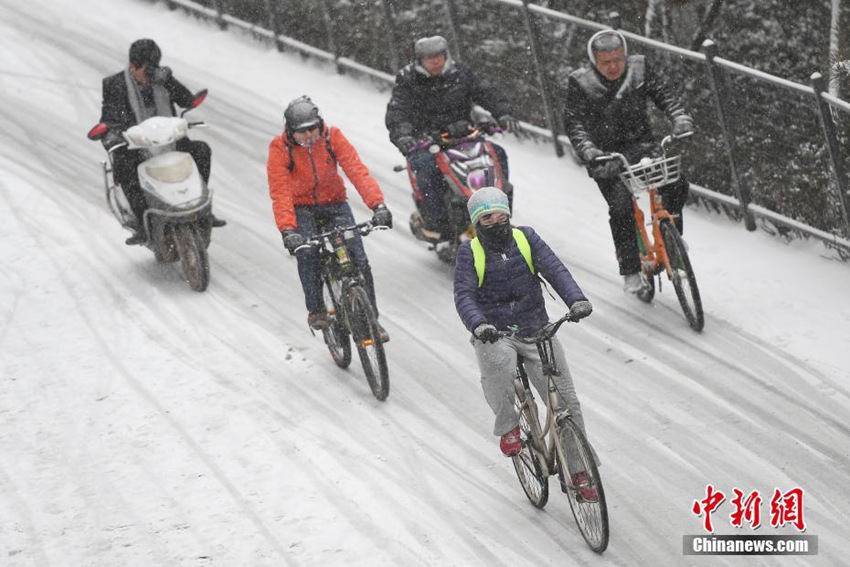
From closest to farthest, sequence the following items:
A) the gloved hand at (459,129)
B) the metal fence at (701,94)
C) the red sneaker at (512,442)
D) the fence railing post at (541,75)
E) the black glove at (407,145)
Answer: the red sneaker at (512,442), the metal fence at (701,94), the black glove at (407,145), the gloved hand at (459,129), the fence railing post at (541,75)

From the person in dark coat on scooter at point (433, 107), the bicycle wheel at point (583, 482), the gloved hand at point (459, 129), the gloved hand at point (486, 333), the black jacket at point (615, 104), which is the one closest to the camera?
the bicycle wheel at point (583, 482)

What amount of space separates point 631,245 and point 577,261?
144cm

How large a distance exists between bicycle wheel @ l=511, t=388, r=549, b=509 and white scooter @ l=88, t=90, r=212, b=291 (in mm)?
4820

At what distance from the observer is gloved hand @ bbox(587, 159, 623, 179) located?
10.5 metres

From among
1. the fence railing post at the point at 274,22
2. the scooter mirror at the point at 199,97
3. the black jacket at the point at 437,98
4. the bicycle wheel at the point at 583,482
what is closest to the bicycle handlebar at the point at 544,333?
the bicycle wheel at the point at 583,482

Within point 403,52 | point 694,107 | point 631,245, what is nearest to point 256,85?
point 403,52

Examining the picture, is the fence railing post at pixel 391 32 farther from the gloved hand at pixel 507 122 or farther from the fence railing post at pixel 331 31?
the gloved hand at pixel 507 122

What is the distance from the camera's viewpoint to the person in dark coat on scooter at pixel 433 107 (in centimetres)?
1197

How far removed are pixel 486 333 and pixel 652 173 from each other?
3523mm

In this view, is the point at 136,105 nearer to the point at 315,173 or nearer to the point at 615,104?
the point at 315,173

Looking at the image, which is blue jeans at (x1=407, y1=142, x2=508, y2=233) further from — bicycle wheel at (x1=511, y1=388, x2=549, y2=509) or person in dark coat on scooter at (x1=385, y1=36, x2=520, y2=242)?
bicycle wheel at (x1=511, y1=388, x2=549, y2=509)

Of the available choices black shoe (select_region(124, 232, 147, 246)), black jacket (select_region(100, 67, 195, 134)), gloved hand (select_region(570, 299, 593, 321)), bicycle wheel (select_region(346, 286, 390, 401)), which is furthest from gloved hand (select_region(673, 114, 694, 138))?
black shoe (select_region(124, 232, 147, 246))

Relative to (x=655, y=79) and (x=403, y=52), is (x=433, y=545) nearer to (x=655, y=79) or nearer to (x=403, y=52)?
(x=655, y=79)

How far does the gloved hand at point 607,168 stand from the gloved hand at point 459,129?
1564mm
